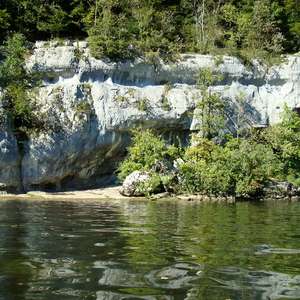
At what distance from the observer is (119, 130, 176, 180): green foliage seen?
35.2m

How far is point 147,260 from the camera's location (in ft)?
31.3

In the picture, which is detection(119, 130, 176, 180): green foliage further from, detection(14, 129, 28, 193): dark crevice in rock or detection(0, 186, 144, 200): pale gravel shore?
detection(14, 129, 28, 193): dark crevice in rock

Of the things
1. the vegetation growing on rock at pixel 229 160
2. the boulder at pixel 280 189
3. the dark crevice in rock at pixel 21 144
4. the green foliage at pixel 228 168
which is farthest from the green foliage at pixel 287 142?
the dark crevice in rock at pixel 21 144

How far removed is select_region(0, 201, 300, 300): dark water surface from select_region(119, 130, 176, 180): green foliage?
18.2m

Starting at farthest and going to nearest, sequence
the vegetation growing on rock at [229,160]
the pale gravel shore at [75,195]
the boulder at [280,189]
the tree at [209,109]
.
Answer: the tree at [209,109] → the boulder at [280,189] → the vegetation growing on rock at [229,160] → the pale gravel shore at [75,195]

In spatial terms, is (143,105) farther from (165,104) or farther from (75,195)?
(75,195)

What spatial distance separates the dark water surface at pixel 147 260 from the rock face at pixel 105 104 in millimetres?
18893

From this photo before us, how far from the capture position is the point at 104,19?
39.4m

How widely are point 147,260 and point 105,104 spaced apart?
29.0 meters

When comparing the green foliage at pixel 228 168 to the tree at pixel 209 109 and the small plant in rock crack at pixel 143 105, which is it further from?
the small plant in rock crack at pixel 143 105

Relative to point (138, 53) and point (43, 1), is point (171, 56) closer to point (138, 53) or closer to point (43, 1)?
point (138, 53)

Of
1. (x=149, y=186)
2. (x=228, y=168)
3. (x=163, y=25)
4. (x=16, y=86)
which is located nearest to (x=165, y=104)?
(x=163, y=25)

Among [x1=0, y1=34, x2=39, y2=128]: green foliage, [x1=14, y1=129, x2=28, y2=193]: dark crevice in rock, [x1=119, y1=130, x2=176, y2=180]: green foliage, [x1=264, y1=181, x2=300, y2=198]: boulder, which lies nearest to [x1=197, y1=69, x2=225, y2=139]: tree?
[x1=119, y1=130, x2=176, y2=180]: green foliage

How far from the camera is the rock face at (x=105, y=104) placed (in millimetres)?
35500
